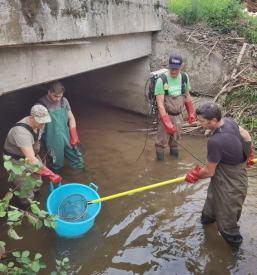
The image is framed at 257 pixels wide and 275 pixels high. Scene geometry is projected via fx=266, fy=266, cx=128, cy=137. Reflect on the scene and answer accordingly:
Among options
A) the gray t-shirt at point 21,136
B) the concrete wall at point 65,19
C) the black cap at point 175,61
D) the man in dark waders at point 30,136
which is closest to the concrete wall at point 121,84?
the concrete wall at point 65,19

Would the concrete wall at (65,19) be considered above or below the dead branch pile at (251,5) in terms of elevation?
below

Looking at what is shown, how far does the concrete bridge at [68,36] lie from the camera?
338 cm

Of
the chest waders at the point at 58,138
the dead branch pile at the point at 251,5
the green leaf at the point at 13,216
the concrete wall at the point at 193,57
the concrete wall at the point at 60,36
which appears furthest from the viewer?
the dead branch pile at the point at 251,5

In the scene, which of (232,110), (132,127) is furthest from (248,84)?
(132,127)

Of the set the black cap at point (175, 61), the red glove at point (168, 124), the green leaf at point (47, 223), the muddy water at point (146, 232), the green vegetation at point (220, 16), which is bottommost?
the muddy water at point (146, 232)

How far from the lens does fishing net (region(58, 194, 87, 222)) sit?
3.60m

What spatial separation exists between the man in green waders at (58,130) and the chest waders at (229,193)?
8.26 feet

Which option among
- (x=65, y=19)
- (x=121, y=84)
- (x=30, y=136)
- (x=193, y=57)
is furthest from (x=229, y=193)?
(x=121, y=84)

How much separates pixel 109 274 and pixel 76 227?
25.6 inches

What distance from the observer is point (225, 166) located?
9.55 feet

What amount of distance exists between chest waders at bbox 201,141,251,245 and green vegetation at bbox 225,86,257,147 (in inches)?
123

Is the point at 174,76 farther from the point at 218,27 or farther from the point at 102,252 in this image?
the point at 218,27

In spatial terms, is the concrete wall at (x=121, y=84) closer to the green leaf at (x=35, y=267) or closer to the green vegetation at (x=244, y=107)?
the green vegetation at (x=244, y=107)

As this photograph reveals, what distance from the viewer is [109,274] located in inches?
120
